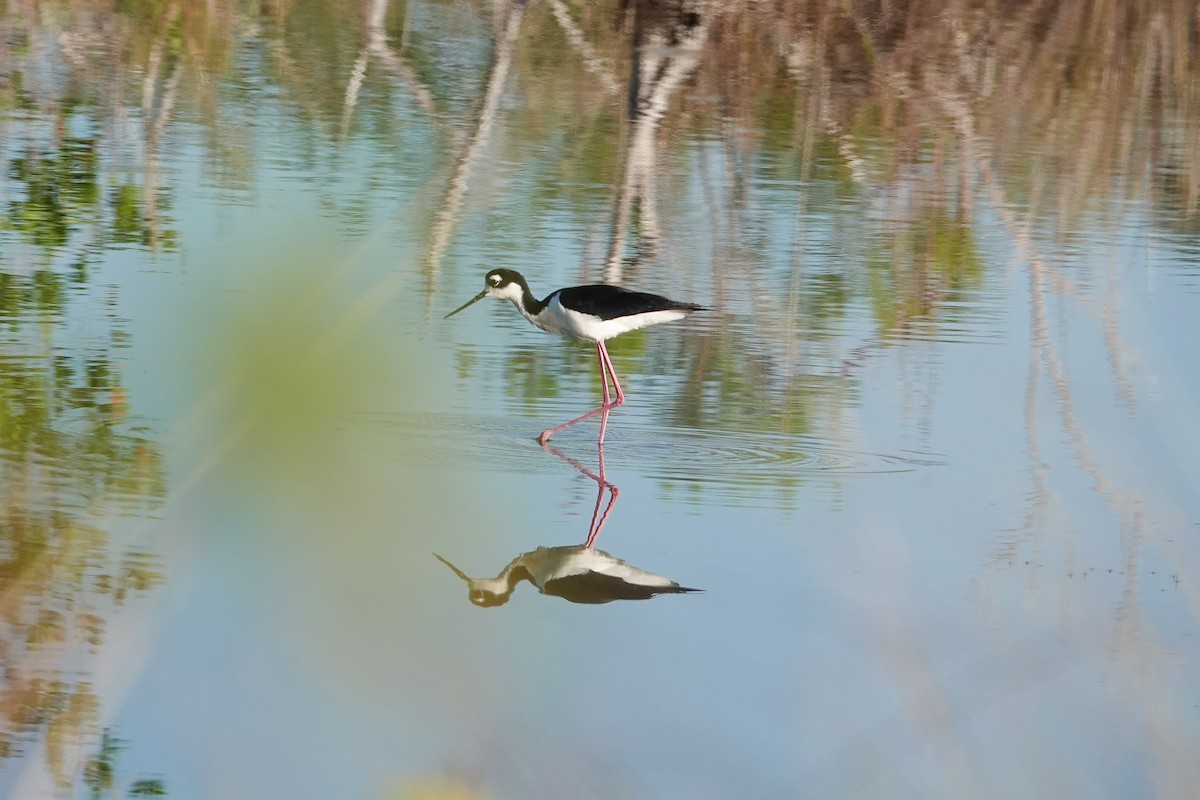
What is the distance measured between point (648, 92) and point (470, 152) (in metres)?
3.40

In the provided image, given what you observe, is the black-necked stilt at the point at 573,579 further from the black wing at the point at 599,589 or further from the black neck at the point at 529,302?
the black neck at the point at 529,302

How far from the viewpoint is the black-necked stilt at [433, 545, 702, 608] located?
5523 millimetres

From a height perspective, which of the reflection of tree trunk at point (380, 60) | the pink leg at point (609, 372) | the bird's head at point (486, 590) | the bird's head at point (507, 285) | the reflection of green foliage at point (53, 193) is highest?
the reflection of tree trunk at point (380, 60)

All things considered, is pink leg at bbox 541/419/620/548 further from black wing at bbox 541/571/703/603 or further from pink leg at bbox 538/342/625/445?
black wing at bbox 541/571/703/603

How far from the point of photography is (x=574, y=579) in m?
5.72

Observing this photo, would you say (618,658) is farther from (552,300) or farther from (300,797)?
(552,300)

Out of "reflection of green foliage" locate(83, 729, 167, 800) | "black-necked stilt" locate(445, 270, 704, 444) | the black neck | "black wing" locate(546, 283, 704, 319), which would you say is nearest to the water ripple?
"black-necked stilt" locate(445, 270, 704, 444)

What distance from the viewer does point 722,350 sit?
8.98 metres

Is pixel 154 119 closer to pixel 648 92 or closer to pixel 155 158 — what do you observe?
pixel 155 158

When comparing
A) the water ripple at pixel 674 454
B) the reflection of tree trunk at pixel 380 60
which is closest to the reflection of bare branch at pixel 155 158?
the reflection of tree trunk at pixel 380 60

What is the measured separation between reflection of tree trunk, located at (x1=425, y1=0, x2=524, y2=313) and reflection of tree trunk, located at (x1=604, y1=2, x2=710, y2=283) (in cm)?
98

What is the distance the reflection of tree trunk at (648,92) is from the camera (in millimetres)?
11516

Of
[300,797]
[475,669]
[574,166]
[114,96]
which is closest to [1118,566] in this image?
[475,669]

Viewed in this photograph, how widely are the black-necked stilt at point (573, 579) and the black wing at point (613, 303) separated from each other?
8.00ft
